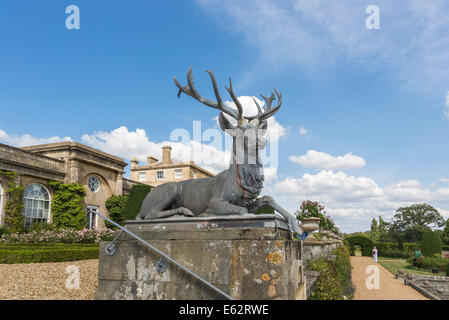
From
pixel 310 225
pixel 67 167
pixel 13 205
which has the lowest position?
pixel 310 225

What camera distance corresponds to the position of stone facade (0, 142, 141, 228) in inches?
726

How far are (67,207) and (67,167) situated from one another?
8.67ft

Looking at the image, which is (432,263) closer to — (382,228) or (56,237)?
(56,237)

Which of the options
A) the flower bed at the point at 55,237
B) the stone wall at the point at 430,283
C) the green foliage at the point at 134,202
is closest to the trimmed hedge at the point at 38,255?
the flower bed at the point at 55,237

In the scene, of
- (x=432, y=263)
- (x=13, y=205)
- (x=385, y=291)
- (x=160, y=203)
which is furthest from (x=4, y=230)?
(x=432, y=263)

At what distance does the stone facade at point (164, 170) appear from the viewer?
1513 inches

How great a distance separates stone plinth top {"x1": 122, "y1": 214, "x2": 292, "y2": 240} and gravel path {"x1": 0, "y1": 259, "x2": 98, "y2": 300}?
9.84 ft

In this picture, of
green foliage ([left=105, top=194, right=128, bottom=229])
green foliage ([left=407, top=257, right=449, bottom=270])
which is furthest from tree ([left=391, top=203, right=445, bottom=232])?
green foliage ([left=105, top=194, right=128, bottom=229])

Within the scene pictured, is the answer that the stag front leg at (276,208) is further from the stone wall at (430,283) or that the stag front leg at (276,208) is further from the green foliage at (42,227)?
the green foliage at (42,227)

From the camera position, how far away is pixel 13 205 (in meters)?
18.0

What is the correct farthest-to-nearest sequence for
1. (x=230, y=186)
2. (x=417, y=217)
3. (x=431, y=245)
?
(x=417, y=217)
(x=431, y=245)
(x=230, y=186)

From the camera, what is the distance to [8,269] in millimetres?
8750
